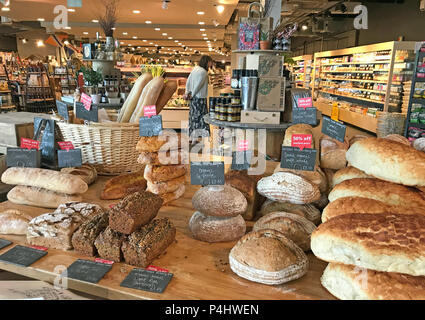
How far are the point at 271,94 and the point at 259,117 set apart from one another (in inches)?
8.6

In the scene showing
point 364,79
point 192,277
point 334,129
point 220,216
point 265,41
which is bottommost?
point 192,277

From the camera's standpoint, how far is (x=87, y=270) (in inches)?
43.7

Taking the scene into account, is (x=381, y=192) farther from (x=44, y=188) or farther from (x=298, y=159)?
(x=44, y=188)

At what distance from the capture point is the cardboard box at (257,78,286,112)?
8.81ft

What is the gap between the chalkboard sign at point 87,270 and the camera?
1.07 meters

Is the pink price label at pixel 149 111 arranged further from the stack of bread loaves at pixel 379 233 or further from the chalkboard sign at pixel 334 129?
the stack of bread loaves at pixel 379 233

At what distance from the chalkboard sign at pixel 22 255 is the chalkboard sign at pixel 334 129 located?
1318 millimetres

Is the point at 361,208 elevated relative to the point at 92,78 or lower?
lower

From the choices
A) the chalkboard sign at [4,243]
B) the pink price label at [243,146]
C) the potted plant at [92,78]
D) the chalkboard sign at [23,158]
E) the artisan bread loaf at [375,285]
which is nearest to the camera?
the artisan bread loaf at [375,285]

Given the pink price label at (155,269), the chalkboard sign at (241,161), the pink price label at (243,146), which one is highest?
the pink price label at (243,146)

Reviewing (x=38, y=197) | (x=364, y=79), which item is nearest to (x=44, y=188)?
(x=38, y=197)

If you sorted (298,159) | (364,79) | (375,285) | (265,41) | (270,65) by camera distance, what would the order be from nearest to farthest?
(375,285)
(298,159)
(270,65)
(265,41)
(364,79)

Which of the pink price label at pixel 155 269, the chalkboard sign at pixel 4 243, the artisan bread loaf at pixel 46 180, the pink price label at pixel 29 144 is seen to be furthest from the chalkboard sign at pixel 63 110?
the pink price label at pixel 155 269

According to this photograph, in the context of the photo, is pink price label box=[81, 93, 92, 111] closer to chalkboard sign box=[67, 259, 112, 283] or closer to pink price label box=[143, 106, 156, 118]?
pink price label box=[143, 106, 156, 118]
